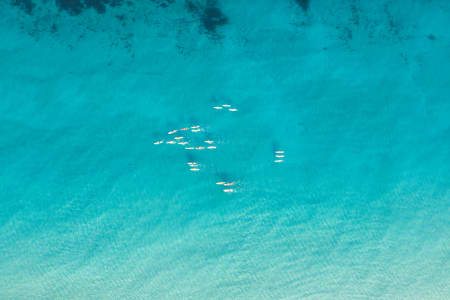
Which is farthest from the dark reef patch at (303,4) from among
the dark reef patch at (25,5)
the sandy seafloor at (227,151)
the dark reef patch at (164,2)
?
the dark reef patch at (25,5)

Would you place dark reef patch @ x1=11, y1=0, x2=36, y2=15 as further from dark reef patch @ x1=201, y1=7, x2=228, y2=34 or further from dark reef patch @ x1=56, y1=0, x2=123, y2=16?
dark reef patch @ x1=201, y1=7, x2=228, y2=34

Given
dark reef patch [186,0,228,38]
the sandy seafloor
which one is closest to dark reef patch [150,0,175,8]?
the sandy seafloor

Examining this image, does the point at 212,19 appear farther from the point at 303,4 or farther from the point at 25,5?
the point at 25,5

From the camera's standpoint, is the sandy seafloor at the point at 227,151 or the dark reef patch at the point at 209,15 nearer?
the sandy seafloor at the point at 227,151

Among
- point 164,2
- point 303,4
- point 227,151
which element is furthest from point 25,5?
point 303,4

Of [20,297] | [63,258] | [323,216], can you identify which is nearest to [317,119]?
[323,216]

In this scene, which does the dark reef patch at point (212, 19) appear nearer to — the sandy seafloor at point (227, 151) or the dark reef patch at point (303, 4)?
the sandy seafloor at point (227, 151)
